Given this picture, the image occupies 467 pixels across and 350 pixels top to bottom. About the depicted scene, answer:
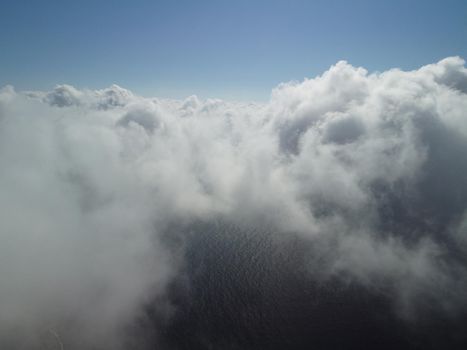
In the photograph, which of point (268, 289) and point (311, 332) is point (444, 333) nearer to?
point (311, 332)

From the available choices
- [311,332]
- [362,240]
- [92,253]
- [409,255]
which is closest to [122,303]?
[92,253]

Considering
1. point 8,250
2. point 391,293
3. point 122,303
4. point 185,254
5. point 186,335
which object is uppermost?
point 8,250

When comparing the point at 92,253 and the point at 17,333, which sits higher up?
the point at 92,253

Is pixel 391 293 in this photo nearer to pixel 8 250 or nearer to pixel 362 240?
pixel 362 240

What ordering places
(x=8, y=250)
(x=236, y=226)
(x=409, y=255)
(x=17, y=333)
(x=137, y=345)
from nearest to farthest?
(x=137, y=345) → (x=17, y=333) → (x=409, y=255) → (x=8, y=250) → (x=236, y=226)

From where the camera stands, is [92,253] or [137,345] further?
[92,253]

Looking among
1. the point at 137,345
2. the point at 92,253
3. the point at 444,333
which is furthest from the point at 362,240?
the point at 92,253

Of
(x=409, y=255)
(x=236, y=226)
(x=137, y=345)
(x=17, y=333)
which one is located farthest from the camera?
(x=236, y=226)
